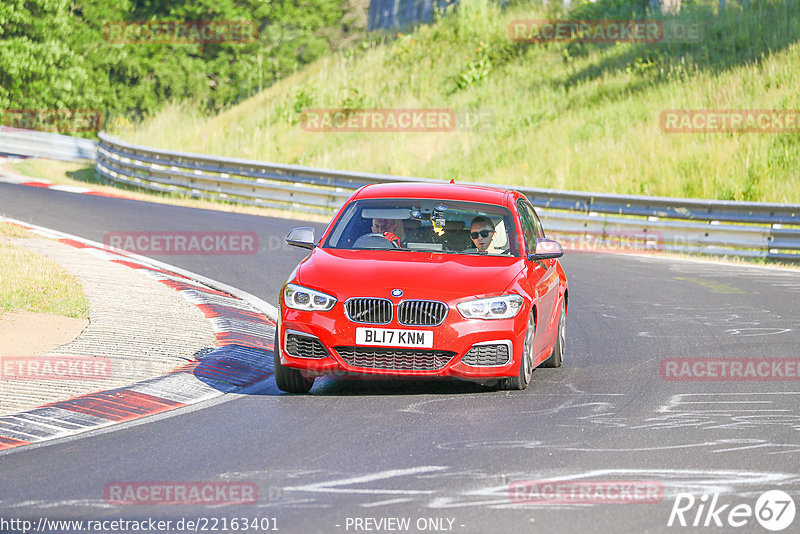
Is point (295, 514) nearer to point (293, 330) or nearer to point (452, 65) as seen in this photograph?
point (293, 330)

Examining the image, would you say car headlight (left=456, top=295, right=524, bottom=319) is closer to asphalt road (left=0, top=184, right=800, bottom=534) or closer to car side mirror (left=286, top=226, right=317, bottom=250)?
asphalt road (left=0, top=184, right=800, bottom=534)

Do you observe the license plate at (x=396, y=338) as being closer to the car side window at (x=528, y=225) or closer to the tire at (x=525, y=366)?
the tire at (x=525, y=366)

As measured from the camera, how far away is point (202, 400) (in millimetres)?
8945

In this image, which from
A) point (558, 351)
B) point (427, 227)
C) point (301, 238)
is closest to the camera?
point (301, 238)

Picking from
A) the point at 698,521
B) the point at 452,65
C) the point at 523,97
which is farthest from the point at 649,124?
the point at 698,521

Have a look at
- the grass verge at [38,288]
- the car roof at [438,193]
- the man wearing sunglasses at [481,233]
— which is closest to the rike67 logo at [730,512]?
the man wearing sunglasses at [481,233]

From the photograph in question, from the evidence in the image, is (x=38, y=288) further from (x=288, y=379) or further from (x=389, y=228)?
(x=288, y=379)

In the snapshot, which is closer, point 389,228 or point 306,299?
point 306,299

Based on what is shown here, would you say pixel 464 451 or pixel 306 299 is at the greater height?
pixel 306 299

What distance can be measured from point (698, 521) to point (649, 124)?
77.6 feet

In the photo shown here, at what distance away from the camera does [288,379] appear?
921 cm

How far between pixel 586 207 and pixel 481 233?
12.4m

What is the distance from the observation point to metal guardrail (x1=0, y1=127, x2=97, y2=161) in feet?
130

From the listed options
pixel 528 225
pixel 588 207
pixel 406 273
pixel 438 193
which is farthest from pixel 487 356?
pixel 588 207
